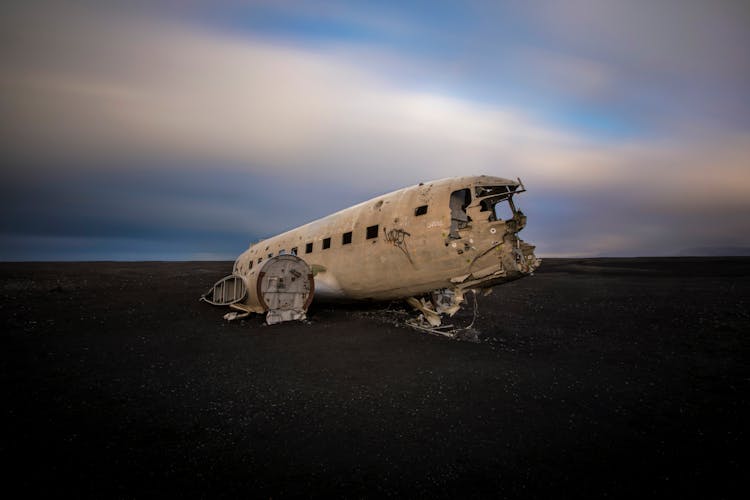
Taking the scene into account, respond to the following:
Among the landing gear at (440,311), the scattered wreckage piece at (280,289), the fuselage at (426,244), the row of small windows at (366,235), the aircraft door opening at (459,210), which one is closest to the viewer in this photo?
the fuselage at (426,244)

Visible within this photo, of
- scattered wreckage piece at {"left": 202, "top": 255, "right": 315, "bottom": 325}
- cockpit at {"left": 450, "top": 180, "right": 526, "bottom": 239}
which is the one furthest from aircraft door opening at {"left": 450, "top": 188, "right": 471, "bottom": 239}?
scattered wreckage piece at {"left": 202, "top": 255, "right": 315, "bottom": 325}

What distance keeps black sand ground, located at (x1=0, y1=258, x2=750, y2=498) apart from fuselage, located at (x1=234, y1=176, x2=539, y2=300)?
2.04 metres

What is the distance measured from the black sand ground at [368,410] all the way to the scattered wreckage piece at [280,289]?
32.5 inches

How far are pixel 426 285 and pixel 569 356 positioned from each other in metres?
5.07

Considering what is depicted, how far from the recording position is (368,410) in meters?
6.88

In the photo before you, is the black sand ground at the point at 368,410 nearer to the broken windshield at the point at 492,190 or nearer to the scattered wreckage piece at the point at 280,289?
the scattered wreckage piece at the point at 280,289

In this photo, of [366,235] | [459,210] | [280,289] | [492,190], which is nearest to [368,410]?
[459,210]

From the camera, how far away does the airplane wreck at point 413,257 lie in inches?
466

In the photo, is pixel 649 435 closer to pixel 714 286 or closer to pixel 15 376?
pixel 15 376

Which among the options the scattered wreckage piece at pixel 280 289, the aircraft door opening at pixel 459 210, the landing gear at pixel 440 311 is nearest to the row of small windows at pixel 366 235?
the aircraft door opening at pixel 459 210

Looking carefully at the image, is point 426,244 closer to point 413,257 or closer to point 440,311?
point 413,257

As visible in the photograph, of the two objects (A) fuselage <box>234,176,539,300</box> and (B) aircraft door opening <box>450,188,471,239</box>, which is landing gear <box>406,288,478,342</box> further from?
(B) aircraft door opening <box>450,188,471,239</box>

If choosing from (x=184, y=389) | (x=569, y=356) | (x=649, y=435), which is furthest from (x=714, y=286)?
(x=184, y=389)

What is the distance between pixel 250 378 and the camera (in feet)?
27.9
